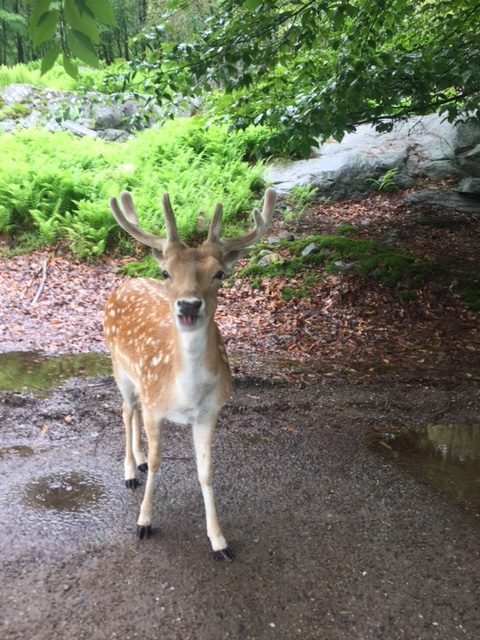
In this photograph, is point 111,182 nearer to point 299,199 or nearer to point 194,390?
point 299,199

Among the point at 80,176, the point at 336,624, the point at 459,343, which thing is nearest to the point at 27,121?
the point at 80,176

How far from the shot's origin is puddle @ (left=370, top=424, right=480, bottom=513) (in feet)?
14.2

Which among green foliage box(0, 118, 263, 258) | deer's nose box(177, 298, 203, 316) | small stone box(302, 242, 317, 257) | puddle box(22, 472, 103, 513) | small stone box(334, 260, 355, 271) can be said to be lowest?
puddle box(22, 472, 103, 513)

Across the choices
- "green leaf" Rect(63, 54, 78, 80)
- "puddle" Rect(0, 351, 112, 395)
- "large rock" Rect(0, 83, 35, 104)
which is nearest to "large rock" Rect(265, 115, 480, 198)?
"puddle" Rect(0, 351, 112, 395)

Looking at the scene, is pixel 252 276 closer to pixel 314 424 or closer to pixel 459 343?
pixel 459 343

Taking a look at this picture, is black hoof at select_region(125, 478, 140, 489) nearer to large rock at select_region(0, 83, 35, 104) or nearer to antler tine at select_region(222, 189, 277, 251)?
antler tine at select_region(222, 189, 277, 251)

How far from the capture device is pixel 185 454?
15.7ft

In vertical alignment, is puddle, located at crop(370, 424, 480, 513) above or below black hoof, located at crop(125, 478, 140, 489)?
above

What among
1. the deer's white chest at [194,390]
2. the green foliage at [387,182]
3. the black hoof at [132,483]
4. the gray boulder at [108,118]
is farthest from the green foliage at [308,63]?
the gray boulder at [108,118]

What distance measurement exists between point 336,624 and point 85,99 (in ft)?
21.0

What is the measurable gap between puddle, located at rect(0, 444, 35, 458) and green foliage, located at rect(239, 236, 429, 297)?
4.77m

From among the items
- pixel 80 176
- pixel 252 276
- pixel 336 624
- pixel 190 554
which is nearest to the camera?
pixel 336 624

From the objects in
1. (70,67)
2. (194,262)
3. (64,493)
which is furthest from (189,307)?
(64,493)

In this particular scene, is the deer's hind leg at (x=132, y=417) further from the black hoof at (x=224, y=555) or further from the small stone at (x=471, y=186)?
the small stone at (x=471, y=186)
